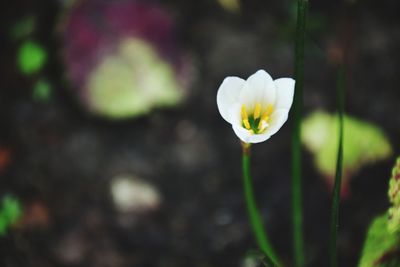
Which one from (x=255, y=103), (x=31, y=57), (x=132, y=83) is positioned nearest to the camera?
(x=255, y=103)

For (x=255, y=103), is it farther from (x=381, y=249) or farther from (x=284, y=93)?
(x=381, y=249)

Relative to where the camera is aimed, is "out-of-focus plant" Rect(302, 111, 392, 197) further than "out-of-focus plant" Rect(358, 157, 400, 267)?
Yes

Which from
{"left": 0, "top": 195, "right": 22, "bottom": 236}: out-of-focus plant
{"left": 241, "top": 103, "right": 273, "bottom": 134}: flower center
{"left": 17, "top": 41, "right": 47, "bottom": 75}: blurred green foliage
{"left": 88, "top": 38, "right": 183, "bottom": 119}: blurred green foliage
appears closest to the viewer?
{"left": 241, "top": 103, "right": 273, "bottom": 134}: flower center

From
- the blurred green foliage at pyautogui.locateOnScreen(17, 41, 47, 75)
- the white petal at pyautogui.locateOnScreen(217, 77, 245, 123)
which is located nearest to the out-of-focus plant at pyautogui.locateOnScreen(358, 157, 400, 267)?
the white petal at pyautogui.locateOnScreen(217, 77, 245, 123)

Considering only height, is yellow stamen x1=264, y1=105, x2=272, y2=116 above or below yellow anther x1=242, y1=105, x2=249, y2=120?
below

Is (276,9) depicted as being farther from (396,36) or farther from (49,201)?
(49,201)

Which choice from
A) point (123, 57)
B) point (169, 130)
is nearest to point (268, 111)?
point (169, 130)

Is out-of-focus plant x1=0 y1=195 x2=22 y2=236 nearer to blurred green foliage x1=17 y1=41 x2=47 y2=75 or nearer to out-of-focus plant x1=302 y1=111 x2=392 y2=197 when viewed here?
blurred green foliage x1=17 y1=41 x2=47 y2=75

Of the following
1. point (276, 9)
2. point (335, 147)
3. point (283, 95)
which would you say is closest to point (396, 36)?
point (276, 9)

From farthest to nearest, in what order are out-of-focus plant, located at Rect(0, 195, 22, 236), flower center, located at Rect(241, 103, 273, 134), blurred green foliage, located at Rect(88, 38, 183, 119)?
blurred green foliage, located at Rect(88, 38, 183, 119) < out-of-focus plant, located at Rect(0, 195, 22, 236) < flower center, located at Rect(241, 103, 273, 134)
